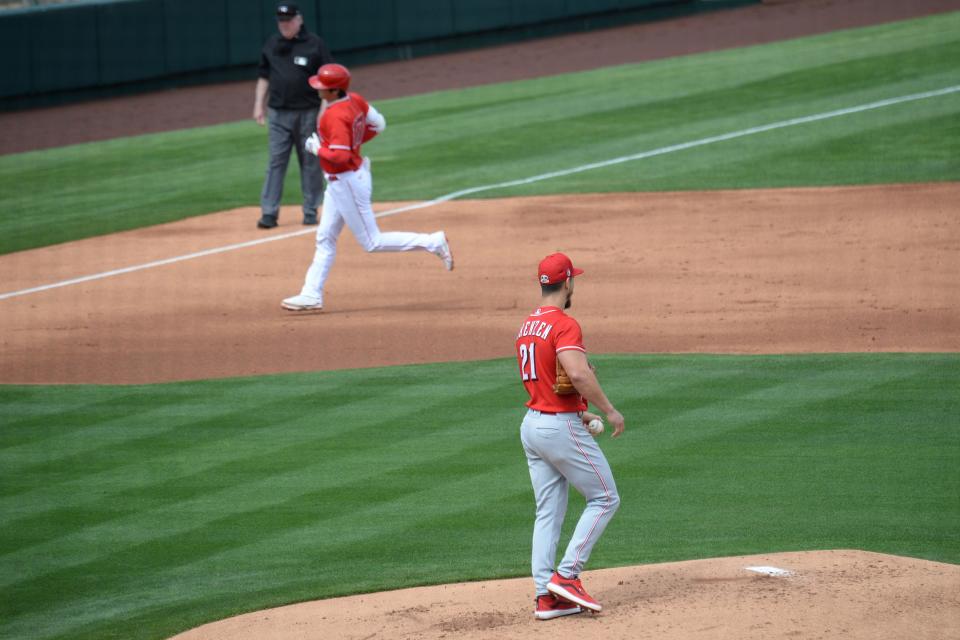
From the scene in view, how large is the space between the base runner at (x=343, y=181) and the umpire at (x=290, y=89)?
3145 mm

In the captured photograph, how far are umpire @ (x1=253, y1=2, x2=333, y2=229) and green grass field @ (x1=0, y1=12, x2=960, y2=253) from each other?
2631mm

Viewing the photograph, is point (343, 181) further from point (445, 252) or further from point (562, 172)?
point (562, 172)

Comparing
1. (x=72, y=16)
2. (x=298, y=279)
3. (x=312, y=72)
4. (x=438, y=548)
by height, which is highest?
(x=72, y=16)

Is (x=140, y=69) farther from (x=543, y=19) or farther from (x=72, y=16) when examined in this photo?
(x=543, y=19)

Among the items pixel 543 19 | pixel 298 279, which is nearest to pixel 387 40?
pixel 543 19

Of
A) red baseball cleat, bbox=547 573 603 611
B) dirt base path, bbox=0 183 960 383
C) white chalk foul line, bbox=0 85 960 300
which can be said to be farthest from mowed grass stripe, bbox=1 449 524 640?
white chalk foul line, bbox=0 85 960 300

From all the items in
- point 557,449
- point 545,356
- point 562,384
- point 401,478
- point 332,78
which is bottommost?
point 401,478

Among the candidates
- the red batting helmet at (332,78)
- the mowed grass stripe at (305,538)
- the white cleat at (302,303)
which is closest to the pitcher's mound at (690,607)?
the mowed grass stripe at (305,538)

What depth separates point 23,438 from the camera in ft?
32.5

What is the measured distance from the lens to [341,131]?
1191 centimetres

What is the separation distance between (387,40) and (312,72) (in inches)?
547

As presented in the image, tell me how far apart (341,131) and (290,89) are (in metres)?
3.80

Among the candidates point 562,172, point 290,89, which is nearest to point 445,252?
point 290,89

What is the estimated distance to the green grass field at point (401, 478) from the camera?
24.0 ft
